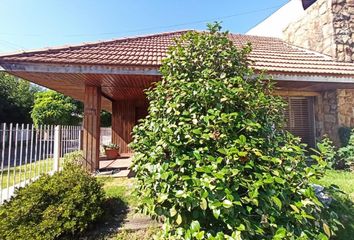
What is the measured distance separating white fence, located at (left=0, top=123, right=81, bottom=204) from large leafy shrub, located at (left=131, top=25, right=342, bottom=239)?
10.7ft

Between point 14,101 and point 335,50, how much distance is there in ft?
90.2

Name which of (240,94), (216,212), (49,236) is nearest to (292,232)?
(216,212)

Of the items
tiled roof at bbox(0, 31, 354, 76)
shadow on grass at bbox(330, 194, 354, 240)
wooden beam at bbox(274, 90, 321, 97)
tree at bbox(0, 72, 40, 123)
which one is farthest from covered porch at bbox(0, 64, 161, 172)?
tree at bbox(0, 72, 40, 123)

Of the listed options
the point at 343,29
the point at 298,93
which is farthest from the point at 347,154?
the point at 343,29

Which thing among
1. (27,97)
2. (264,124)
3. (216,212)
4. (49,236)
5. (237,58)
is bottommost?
(49,236)

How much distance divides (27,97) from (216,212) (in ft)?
96.5

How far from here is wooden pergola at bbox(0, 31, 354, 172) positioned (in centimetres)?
611

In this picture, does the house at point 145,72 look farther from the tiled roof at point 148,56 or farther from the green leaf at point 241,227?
the green leaf at point 241,227

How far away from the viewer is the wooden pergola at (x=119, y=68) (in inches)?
241

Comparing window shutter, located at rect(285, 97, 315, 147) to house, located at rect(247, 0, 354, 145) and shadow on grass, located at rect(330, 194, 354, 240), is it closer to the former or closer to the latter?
house, located at rect(247, 0, 354, 145)

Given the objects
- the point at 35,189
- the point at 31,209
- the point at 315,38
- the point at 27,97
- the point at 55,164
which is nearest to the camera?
the point at 31,209

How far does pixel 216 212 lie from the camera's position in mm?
1964

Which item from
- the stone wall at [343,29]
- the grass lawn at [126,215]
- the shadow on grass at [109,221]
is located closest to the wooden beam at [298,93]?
the stone wall at [343,29]

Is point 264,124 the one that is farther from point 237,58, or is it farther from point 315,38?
point 315,38
